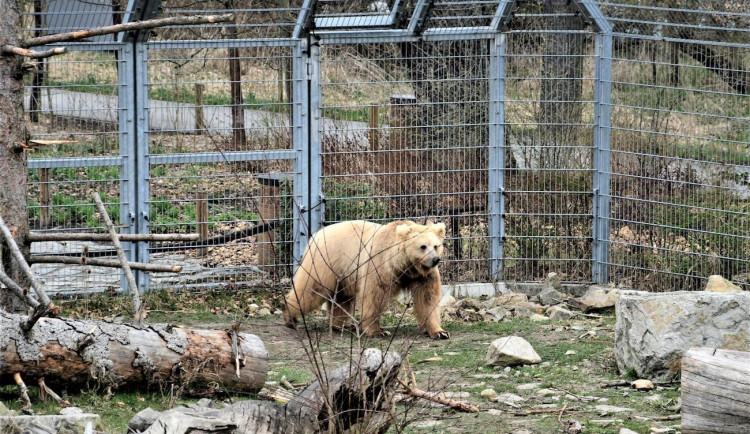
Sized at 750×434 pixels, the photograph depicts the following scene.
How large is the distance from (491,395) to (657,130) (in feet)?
14.7

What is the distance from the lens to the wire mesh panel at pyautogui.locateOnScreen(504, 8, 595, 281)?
37.6ft

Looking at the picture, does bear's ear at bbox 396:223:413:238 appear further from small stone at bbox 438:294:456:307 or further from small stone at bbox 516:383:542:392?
small stone at bbox 516:383:542:392

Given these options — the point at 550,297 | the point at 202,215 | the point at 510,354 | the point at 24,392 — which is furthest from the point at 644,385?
the point at 202,215

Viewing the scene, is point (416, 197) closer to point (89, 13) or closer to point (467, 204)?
point (467, 204)

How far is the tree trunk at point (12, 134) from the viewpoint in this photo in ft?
23.4

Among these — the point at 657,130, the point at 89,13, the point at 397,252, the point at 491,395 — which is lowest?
the point at 491,395

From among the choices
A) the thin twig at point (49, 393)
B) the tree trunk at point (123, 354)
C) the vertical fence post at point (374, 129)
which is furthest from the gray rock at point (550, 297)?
the thin twig at point (49, 393)

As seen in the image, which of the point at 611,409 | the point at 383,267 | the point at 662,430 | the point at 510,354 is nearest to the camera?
the point at 662,430

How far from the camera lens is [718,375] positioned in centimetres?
600

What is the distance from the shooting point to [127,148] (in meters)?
10.5

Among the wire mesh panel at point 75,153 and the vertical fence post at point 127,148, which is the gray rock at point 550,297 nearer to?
the vertical fence post at point 127,148

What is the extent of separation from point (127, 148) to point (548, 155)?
174 inches

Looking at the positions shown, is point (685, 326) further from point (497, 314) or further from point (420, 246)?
point (497, 314)

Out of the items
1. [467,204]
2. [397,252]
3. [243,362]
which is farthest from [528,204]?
[243,362]
